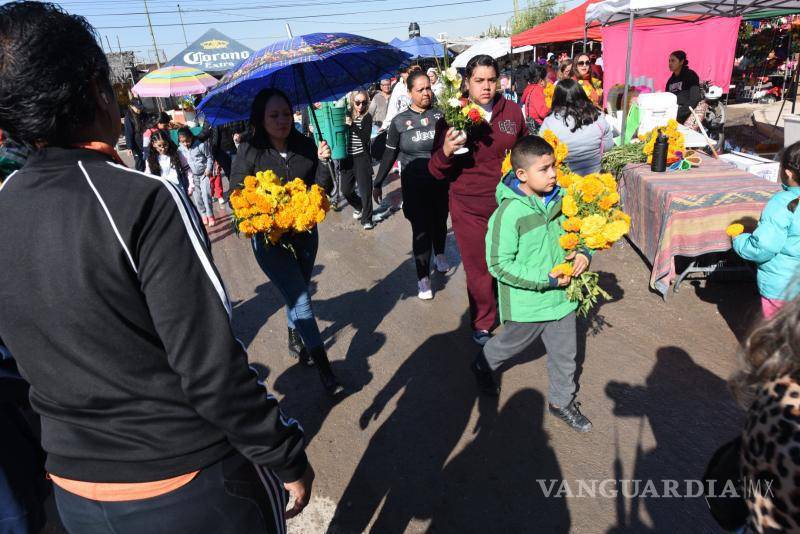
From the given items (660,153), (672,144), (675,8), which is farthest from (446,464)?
(675,8)

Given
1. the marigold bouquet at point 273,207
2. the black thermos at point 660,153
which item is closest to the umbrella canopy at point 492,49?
the black thermos at point 660,153

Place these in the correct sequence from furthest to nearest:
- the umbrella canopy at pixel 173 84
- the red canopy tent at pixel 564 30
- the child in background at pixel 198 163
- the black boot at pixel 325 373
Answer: the umbrella canopy at pixel 173 84 < the red canopy tent at pixel 564 30 < the child in background at pixel 198 163 < the black boot at pixel 325 373

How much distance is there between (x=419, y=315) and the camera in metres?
5.15

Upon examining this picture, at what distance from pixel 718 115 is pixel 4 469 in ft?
37.0

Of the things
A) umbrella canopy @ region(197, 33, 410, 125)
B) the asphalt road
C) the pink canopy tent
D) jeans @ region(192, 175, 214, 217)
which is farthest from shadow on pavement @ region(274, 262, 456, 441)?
the pink canopy tent

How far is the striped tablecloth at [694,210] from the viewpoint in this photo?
4633 mm

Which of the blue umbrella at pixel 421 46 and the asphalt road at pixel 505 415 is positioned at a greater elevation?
the blue umbrella at pixel 421 46

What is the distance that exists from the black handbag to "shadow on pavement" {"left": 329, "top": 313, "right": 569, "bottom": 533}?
1373mm

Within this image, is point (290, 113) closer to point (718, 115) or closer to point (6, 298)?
point (6, 298)

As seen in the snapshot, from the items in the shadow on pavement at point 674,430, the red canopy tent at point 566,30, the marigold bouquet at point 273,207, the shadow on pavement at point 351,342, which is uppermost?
the red canopy tent at point 566,30

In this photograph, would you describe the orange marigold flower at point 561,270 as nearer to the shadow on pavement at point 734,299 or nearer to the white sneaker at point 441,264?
the shadow on pavement at point 734,299

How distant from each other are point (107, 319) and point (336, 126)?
7.25 meters

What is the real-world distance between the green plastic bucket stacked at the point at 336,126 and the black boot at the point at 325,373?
4983 millimetres

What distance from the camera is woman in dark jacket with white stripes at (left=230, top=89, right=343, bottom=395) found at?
12.3 ft
